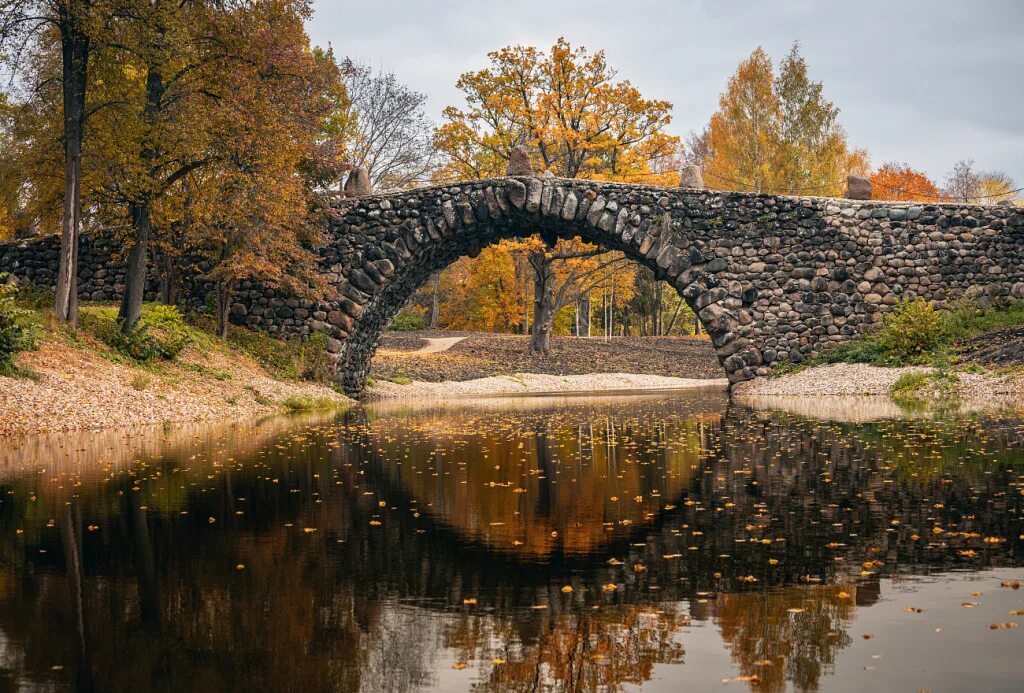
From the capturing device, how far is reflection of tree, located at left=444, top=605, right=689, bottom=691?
11.0 ft

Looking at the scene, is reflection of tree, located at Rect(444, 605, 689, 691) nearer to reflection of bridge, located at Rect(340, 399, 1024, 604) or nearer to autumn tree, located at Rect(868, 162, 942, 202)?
reflection of bridge, located at Rect(340, 399, 1024, 604)

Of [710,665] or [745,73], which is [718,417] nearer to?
[710,665]

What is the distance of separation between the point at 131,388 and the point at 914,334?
55.7 ft

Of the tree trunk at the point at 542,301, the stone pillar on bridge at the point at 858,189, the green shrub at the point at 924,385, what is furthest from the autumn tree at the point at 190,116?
the tree trunk at the point at 542,301

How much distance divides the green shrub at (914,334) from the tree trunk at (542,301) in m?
17.1

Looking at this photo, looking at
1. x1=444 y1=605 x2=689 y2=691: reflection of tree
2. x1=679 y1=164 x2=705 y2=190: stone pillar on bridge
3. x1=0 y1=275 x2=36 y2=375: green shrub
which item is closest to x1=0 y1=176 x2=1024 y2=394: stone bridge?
x1=679 y1=164 x2=705 y2=190: stone pillar on bridge

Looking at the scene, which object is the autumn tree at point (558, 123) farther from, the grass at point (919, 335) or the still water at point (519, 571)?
the still water at point (519, 571)

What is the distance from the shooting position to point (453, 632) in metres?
3.91

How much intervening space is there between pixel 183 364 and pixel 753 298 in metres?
13.7

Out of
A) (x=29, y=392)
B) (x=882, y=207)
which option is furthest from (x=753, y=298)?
(x=29, y=392)

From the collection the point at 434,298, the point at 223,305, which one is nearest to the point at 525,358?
the point at 223,305

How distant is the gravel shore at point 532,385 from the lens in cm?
2947

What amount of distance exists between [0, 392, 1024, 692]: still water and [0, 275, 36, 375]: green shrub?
4.28 metres

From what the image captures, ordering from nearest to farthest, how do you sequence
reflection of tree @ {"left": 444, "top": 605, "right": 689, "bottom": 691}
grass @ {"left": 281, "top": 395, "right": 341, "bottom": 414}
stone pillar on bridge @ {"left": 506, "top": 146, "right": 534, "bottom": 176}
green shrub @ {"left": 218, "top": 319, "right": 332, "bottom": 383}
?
reflection of tree @ {"left": 444, "top": 605, "right": 689, "bottom": 691}
grass @ {"left": 281, "top": 395, "right": 341, "bottom": 414}
green shrub @ {"left": 218, "top": 319, "right": 332, "bottom": 383}
stone pillar on bridge @ {"left": 506, "top": 146, "right": 534, "bottom": 176}
